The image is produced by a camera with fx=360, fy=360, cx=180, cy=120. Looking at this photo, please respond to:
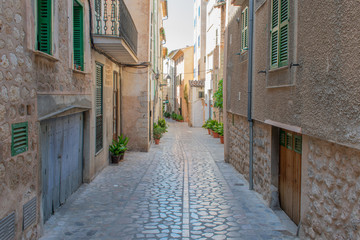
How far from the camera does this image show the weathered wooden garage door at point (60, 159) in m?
6.32

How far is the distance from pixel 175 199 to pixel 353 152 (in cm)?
483

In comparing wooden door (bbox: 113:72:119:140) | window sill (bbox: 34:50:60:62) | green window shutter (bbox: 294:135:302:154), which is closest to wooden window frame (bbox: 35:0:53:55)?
window sill (bbox: 34:50:60:62)

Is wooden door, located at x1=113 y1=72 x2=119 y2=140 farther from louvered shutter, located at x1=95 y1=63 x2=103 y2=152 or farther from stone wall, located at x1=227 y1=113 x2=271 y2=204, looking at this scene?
stone wall, located at x1=227 y1=113 x2=271 y2=204

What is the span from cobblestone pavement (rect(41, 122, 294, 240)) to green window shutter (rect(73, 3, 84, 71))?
126 inches

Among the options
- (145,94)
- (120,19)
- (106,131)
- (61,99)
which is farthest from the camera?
(145,94)

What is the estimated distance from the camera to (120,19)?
998cm

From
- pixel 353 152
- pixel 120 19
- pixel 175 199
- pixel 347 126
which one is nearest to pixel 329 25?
pixel 347 126

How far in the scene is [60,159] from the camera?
7.22 metres

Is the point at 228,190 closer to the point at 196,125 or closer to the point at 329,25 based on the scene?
the point at 329,25

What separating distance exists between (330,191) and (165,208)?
12.1 feet

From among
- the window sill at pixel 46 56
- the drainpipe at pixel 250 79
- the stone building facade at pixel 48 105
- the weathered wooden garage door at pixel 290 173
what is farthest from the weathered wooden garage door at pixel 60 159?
the weathered wooden garage door at pixel 290 173

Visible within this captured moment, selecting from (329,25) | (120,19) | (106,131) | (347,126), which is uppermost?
(120,19)

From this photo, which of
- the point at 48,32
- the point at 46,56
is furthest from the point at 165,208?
the point at 48,32

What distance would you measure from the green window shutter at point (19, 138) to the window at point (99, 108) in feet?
17.8
